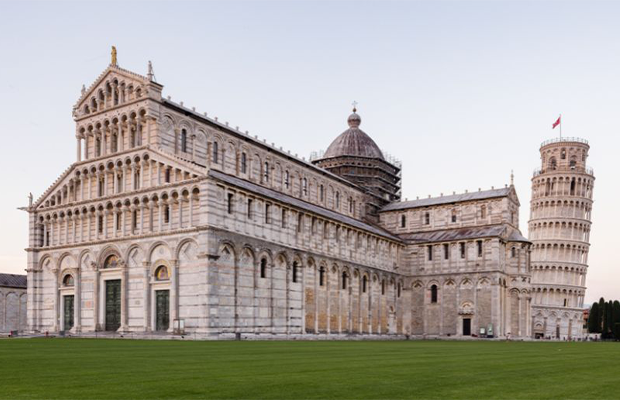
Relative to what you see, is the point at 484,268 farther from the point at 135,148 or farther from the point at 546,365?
the point at 546,365

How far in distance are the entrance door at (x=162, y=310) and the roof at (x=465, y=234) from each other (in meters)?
37.2

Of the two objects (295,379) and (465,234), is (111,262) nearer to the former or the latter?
(465,234)

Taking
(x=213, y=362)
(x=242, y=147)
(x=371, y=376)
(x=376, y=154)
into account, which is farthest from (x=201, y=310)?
(x=376, y=154)

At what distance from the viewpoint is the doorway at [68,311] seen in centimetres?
5641

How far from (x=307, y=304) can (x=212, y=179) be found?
54.9 ft

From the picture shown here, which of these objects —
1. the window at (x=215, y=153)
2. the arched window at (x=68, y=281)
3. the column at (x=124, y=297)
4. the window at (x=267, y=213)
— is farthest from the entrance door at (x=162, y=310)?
the window at (x=215, y=153)

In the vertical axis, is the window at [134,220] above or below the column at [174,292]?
above

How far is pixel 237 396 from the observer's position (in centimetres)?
1229

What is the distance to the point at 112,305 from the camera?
176 ft

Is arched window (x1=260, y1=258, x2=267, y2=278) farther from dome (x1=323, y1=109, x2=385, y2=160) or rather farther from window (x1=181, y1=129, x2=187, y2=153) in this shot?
dome (x1=323, y1=109, x2=385, y2=160)

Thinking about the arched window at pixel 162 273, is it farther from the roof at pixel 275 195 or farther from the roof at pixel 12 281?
the roof at pixel 12 281

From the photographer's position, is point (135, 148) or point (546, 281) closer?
point (135, 148)

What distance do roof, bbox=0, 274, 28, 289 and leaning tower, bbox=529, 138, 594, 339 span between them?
77635 millimetres

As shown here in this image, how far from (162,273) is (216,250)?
5.74 m
